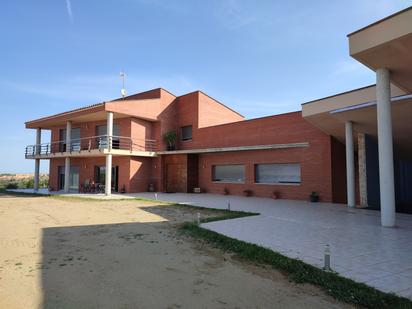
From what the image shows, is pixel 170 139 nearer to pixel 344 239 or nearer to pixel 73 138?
pixel 73 138

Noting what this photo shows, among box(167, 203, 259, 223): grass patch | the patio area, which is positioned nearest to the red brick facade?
the patio area

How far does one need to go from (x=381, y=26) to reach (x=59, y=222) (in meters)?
11.1

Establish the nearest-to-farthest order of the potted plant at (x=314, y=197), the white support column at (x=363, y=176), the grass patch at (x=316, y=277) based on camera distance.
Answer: the grass patch at (x=316, y=277) < the white support column at (x=363, y=176) < the potted plant at (x=314, y=197)

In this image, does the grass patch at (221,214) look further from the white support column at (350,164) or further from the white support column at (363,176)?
Answer: the white support column at (363,176)

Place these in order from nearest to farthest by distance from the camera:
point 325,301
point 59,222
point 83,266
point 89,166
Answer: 1. point 325,301
2. point 83,266
3. point 59,222
4. point 89,166

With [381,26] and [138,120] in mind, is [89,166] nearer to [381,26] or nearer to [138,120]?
[138,120]

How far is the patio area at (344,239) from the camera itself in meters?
4.92

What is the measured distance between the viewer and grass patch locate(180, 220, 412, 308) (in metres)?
3.89

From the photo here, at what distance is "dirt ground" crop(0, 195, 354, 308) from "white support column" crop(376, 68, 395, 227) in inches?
214

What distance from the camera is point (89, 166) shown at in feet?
83.4

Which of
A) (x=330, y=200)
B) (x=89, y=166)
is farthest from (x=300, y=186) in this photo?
(x=89, y=166)

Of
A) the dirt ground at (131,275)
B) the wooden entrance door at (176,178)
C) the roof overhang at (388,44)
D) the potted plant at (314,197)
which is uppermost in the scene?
the roof overhang at (388,44)

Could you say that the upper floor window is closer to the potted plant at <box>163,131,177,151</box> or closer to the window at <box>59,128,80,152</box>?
the window at <box>59,128,80,152</box>

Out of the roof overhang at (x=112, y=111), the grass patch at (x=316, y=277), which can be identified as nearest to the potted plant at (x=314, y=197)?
the grass patch at (x=316, y=277)
